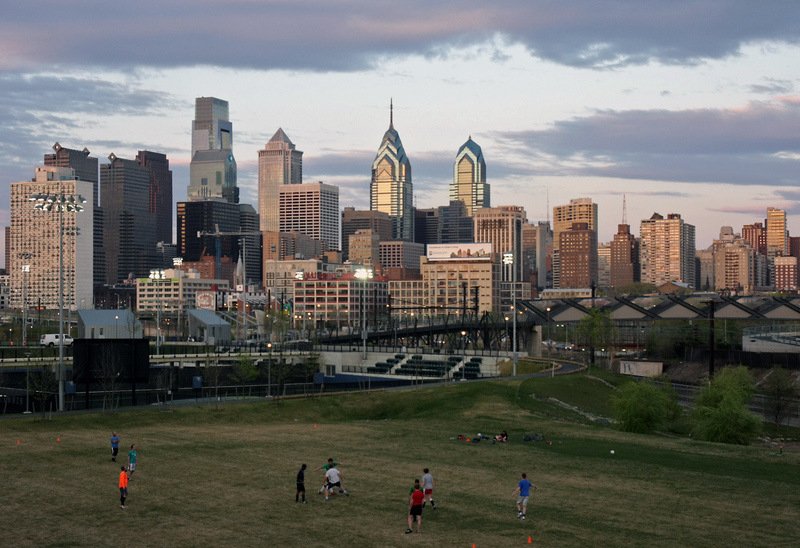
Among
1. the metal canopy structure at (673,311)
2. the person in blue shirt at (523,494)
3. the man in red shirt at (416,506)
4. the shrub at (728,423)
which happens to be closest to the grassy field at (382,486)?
the person in blue shirt at (523,494)

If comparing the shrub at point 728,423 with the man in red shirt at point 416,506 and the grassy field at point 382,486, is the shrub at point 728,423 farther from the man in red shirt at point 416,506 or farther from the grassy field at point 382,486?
the man in red shirt at point 416,506

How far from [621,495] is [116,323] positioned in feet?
320

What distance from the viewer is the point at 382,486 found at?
1467 inches

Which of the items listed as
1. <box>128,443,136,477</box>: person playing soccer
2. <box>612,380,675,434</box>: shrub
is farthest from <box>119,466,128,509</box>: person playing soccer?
<box>612,380,675,434</box>: shrub

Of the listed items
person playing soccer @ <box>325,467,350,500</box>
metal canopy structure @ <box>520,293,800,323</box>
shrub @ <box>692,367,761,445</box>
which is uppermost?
metal canopy structure @ <box>520,293,800,323</box>

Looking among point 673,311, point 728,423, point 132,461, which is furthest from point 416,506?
point 673,311

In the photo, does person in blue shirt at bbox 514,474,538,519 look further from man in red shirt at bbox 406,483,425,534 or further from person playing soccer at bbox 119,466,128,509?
person playing soccer at bbox 119,466,128,509

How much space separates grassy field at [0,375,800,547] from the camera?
30.0m

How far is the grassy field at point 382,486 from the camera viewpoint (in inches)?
1180

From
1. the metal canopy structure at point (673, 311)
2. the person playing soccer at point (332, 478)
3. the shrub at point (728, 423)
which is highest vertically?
the metal canopy structure at point (673, 311)

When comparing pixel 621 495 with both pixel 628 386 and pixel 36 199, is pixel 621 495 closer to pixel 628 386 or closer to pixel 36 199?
pixel 628 386

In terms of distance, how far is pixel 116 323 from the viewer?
121 metres

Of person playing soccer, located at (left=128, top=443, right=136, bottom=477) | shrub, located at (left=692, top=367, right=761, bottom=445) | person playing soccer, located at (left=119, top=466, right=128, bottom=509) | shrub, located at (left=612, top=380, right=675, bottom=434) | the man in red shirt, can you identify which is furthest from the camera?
shrub, located at (left=612, top=380, right=675, bottom=434)

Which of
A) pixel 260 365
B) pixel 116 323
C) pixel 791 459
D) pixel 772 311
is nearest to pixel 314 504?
pixel 791 459
